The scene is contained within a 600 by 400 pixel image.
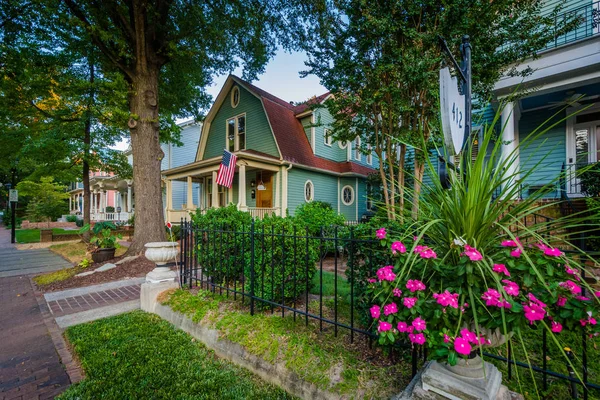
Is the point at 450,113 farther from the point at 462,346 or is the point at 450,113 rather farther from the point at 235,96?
the point at 235,96

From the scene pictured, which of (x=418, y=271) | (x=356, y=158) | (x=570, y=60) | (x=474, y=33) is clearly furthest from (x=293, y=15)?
(x=418, y=271)

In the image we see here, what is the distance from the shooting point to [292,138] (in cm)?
1296

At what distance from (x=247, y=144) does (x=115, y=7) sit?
6.98 meters

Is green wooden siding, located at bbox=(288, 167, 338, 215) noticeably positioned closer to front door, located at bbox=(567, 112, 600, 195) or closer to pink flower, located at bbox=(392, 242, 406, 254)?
front door, located at bbox=(567, 112, 600, 195)

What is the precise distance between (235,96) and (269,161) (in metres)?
5.27

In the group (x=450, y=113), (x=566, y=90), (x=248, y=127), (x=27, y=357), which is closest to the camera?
(x=450, y=113)

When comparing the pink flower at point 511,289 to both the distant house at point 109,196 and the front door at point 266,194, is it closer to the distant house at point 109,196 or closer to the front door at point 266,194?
the front door at point 266,194

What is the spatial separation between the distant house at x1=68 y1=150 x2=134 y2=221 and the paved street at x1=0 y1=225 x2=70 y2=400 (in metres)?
12.3

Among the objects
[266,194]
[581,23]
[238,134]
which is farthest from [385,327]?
[238,134]

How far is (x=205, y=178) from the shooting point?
14805mm

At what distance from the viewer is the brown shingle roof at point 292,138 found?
12.0m

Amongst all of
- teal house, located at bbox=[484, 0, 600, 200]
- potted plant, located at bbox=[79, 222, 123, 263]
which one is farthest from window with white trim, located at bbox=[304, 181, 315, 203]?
potted plant, located at bbox=[79, 222, 123, 263]

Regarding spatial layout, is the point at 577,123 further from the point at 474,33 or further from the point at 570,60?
the point at 474,33

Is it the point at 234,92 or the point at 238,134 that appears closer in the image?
the point at 238,134
